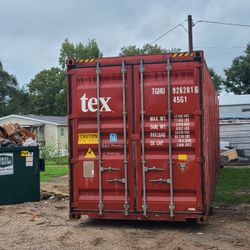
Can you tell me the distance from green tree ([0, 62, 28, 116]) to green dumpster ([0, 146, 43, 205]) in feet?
165

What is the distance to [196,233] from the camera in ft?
27.8

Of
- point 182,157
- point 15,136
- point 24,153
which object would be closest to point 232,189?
point 24,153

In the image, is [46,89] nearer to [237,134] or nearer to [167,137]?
[237,134]

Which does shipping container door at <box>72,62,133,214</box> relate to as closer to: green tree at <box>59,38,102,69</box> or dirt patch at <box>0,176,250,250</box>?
dirt patch at <box>0,176,250,250</box>

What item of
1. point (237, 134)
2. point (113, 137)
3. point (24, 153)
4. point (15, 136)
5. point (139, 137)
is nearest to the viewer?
point (139, 137)

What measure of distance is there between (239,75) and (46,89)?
29442 mm

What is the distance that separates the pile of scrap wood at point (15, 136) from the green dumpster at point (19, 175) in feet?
1.96

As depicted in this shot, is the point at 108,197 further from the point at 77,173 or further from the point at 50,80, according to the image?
the point at 50,80

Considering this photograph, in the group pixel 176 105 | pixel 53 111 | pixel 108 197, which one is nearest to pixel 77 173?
pixel 108 197

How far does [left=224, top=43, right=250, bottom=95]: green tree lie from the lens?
178 ft

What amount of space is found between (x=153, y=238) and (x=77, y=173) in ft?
6.26

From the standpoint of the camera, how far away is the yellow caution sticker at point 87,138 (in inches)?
357

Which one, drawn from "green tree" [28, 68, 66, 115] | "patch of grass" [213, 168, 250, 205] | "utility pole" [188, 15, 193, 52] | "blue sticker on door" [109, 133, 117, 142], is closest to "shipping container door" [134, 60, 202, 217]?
"blue sticker on door" [109, 133, 117, 142]

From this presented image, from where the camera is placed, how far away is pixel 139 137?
8812mm
